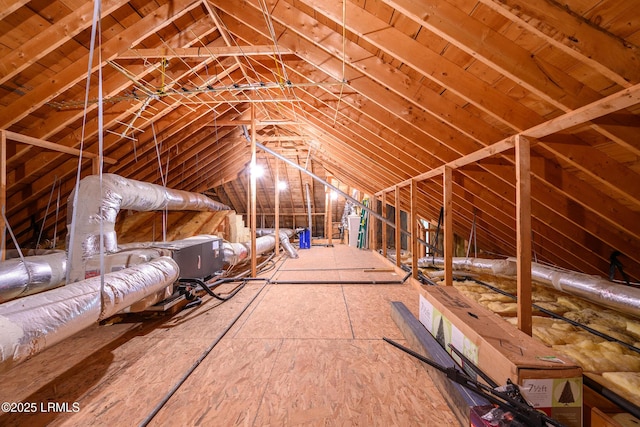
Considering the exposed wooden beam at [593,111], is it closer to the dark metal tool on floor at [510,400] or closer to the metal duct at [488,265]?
the dark metal tool on floor at [510,400]

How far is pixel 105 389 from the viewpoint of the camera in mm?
1474

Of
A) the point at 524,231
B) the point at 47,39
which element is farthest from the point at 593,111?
the point at 47,39

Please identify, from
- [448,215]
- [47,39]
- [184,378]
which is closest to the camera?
[184,378]

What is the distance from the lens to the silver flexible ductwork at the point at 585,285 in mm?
2090

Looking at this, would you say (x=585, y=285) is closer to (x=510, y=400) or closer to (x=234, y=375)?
(x=510, y=400)

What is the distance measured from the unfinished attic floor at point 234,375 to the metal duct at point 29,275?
104 centimetres

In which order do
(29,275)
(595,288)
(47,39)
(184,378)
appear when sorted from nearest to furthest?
(184,378) → (47,39) → (595,288) → (29,275)

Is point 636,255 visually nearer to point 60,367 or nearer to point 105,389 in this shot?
point 105,389

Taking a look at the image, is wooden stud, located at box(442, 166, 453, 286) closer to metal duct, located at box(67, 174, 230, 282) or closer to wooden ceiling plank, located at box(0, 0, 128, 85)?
metal duct, located at box(67, 174, 230, 282)

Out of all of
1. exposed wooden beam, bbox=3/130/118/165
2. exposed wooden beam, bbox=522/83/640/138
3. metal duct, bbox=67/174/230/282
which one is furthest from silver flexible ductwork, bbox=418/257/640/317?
exposed wooden beam, bbox=3/130/118/165

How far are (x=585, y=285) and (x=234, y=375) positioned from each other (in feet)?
10.6

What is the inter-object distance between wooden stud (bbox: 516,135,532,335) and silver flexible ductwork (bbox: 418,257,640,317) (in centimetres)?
124

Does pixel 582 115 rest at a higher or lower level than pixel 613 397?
higher

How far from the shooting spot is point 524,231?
5.35ft
